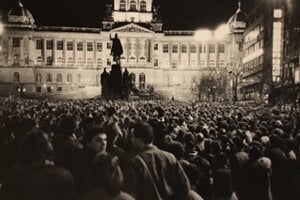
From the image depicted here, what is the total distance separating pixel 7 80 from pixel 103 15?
33061 mm

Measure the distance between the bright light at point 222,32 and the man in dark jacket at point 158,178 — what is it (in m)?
118

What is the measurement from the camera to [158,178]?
680cm

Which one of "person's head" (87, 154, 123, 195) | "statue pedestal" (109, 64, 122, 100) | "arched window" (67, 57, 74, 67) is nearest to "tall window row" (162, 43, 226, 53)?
"arched window" (67, 57, 74, 67)

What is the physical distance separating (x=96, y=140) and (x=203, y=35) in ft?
383

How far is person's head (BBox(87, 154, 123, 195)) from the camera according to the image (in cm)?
556

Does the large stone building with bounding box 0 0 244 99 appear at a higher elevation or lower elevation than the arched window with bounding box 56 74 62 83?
higher

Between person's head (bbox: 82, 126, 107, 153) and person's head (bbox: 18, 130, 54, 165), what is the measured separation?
1.68m

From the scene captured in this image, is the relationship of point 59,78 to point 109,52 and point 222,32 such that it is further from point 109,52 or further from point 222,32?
point 222,32

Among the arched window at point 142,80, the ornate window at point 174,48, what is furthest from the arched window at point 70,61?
the ornate window at point 174,48

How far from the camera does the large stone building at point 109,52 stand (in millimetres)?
113562

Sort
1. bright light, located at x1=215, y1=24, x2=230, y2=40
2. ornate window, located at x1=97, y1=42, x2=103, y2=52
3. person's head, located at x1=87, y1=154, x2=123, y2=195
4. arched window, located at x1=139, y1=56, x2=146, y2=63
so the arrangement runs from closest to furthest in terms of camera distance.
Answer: person's head, located at x1=87, y1=154, x2=123, y2=195 → arched window, located at x1=139, y1=56, x2=146, y2=63 → ornate window, located at x1=97, y1=42, x2=103, y2=52 → bright light, located at x1=215, y1=24, x2=230, y2=40

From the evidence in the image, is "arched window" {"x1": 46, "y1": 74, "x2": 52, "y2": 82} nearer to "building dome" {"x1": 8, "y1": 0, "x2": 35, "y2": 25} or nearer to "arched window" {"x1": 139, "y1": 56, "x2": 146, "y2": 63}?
"building dome" {"x1": 8, "y1": 0, "x2": 35, "y2": 25}

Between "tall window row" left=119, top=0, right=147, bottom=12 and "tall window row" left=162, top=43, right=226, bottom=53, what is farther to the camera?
"tall window row" left=119, top=0, right=147, bottom=12

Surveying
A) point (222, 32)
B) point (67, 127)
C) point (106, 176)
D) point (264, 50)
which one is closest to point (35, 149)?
point (106, 176)
